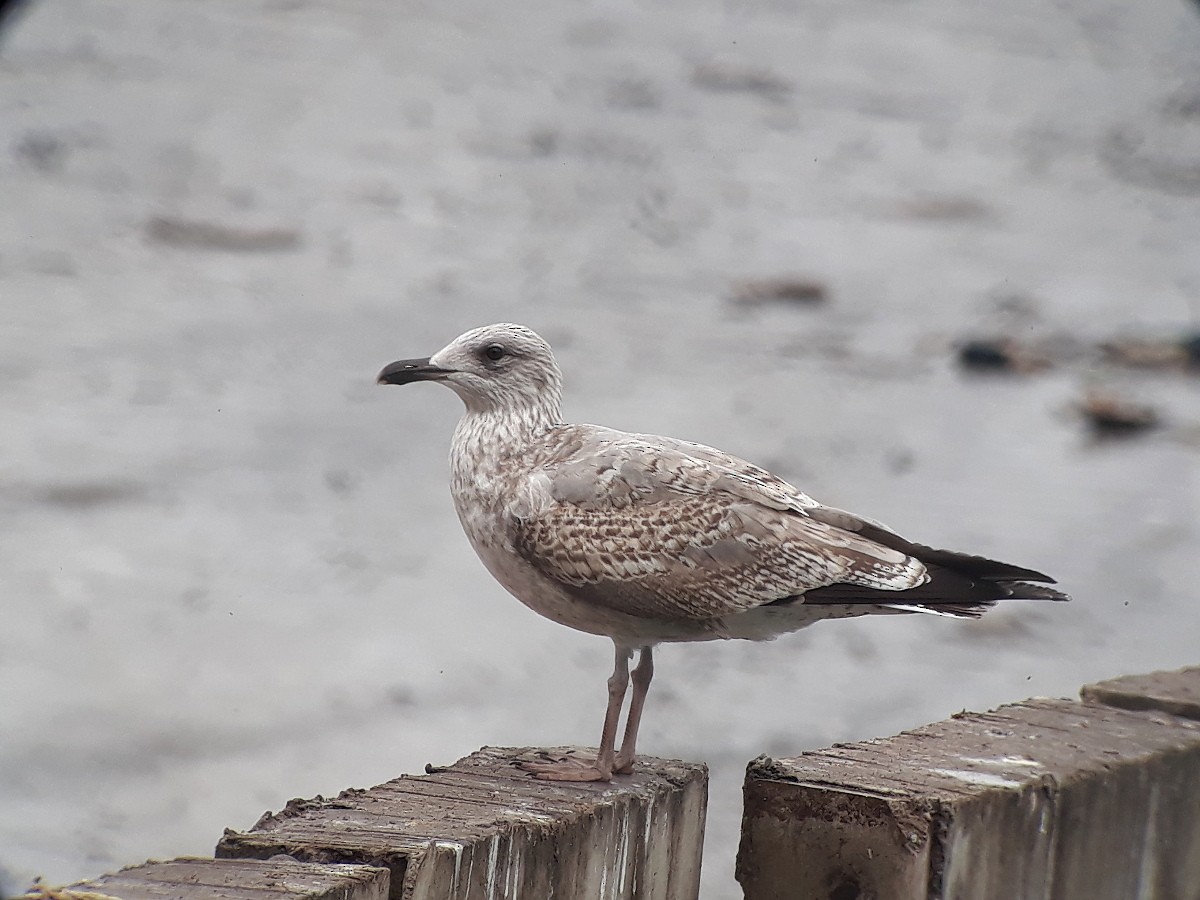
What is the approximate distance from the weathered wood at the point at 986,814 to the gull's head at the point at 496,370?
1.42m

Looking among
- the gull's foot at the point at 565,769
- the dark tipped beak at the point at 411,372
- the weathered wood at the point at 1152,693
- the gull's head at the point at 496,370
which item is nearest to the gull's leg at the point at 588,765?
the gull's foot at the point at 565,769

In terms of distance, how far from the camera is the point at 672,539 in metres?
4.99

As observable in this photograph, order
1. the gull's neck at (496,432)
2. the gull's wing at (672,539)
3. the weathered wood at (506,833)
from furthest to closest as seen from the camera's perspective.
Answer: the gull's neck at (496,432) → the gull's wing at (672,539) → the weathered wood at (506,833)

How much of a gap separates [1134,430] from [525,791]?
1250 cm

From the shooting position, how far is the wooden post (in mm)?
4281

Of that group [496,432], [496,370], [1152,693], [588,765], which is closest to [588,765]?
[588,765]

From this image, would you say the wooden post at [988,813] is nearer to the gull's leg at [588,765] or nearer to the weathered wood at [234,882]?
the gull's leg at [588,765]

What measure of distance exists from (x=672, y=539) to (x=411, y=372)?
3.15 feet

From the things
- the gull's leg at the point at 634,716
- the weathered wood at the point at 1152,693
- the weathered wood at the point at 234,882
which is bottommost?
the weathered wood at the point at 234,882

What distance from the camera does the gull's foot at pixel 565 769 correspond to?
14.9ft

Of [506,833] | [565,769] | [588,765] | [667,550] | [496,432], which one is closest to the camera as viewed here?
[506,833]

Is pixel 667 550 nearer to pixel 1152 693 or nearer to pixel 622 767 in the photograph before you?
pixel 622 767

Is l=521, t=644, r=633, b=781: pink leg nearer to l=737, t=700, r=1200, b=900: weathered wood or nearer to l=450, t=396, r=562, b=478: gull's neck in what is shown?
l=737, t=700, r=1200, b=900: weathered wood

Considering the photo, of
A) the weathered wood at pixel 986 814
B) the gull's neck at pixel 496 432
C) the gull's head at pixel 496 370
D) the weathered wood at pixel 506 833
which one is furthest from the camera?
the gull's head at pixel 496 370
